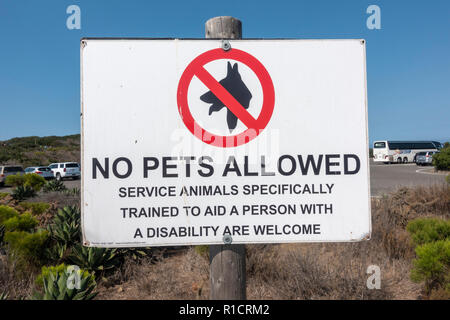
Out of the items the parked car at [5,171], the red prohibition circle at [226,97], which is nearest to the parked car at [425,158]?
the red prohibition circle at [226,97]

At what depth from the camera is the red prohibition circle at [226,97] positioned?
1755mm

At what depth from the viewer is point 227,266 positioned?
1.76 meters

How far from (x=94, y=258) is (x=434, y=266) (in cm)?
422

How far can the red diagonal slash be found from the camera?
1.78 meters

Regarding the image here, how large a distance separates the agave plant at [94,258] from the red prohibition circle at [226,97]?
10.5 ft

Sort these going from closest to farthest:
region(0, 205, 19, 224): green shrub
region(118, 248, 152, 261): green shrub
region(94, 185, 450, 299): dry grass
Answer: region(94, 185, 450, 299): dry grass < region(118, 248, 152, 261): green shrub < region(0, 205, 19, 224): green shrub

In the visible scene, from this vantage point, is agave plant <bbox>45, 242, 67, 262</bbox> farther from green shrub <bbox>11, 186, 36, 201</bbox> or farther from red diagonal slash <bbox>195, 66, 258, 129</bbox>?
green shrub <bbox>11, 186, 36, 201</bbox>

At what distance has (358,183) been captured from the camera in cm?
180

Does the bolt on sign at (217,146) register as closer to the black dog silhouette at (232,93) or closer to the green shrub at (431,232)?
the black dog silhouette at (232,93)

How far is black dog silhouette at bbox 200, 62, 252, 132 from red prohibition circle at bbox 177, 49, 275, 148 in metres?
0.02

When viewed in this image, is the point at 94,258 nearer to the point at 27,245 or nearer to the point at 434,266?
the point at 27,245

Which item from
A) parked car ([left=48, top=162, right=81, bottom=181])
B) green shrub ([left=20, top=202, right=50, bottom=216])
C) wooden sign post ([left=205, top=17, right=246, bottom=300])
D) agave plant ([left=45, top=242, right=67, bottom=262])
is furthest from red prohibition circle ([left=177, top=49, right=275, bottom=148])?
parked car ([left=48, top=162, right=81, bottom=181])

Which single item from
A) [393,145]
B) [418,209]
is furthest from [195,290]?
[393,145]

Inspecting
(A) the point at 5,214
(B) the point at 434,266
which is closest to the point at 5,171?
(A) the point at 5,214
